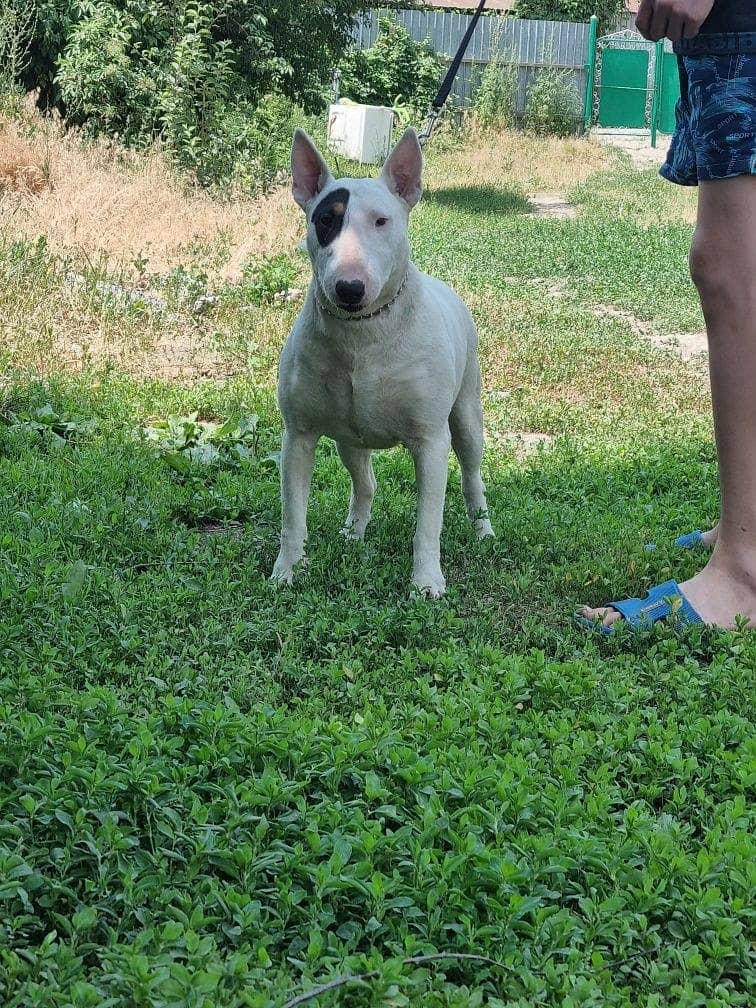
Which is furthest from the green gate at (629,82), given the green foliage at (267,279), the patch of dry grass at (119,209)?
the green foliage at (267,279)

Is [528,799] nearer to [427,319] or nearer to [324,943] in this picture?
[324,943]

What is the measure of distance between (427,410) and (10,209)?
756 centimetres

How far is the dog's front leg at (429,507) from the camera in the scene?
4.36 m

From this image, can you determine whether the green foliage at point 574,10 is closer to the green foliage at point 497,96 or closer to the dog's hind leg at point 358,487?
the green foliage at point 497,96

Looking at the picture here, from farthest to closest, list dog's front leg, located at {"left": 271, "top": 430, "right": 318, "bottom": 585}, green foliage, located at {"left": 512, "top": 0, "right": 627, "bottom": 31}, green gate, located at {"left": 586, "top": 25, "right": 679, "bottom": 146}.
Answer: green foliage, located at {"left": 512, "top": 0, "right": 627, "bottom": 31}, green gate, located at {"left": 586, "top": 25, "right": 679, "bottom": 146}, dog's front leg, located at {"left": 271, "top": 430, "right": 318, "bottom": 585}

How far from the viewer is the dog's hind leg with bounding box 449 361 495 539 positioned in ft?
16.7

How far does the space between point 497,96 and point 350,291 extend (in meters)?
26.3

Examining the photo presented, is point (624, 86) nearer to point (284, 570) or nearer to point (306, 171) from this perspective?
point (306, 171)

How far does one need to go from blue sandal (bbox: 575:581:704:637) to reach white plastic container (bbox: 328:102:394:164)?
20.4m

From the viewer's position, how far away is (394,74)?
29469mm

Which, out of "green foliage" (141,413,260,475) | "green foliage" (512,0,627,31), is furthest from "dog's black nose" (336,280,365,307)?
"green foliage" (512,0,627,31)

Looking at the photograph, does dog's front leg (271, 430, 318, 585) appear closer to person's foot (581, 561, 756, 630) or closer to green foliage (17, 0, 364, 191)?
person's foot (581, 561, 756, 630)

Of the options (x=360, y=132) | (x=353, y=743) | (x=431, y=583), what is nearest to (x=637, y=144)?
(x=360, y=132)

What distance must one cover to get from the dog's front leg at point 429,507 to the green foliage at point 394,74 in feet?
86.6
